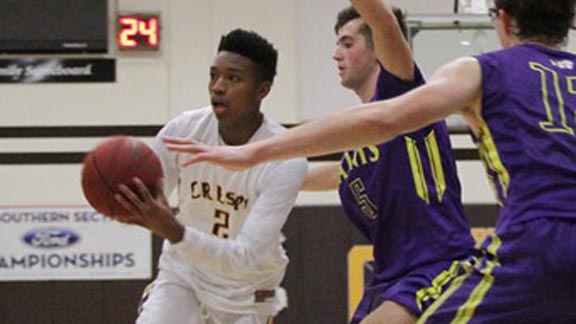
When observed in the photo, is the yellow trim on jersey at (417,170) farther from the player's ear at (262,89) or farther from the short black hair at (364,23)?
the player's ear at (262,89)

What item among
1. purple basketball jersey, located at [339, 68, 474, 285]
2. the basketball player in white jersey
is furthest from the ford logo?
purple basketball jersey, located at [339, 68, 474, 285]

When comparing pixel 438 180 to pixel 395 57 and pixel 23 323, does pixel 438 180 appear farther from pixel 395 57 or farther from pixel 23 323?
pixel 23 323

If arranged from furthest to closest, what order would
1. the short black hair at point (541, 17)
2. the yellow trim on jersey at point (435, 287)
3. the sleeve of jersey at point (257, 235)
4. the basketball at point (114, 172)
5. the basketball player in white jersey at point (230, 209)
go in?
the basketball player in white jersey at point (230, 209)
the sleeve of jersey at point (257, 235)
the basketball at point (114, 172)
the yellow trim on jersey at point (435, 287)
the short black hair at point (541, 17)

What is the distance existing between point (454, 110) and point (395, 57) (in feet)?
3.62

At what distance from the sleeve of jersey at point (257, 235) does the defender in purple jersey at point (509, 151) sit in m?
1.43

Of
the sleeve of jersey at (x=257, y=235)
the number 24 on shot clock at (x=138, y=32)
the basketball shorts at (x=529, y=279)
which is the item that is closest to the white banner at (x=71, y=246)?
the number 24 on shot clock at (x=138, y=32)

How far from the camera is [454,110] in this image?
9.87 ft

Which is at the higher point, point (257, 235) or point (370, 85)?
point (370, 85)

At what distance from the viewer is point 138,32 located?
9.20 metres

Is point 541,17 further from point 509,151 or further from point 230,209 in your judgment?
point 230,209

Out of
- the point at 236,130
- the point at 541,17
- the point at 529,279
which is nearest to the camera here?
the point at 529,279

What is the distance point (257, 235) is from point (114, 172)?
0.98 meters

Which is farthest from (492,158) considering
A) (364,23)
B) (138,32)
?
(138,32)

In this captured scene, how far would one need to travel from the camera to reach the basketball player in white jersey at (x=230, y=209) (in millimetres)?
4898
